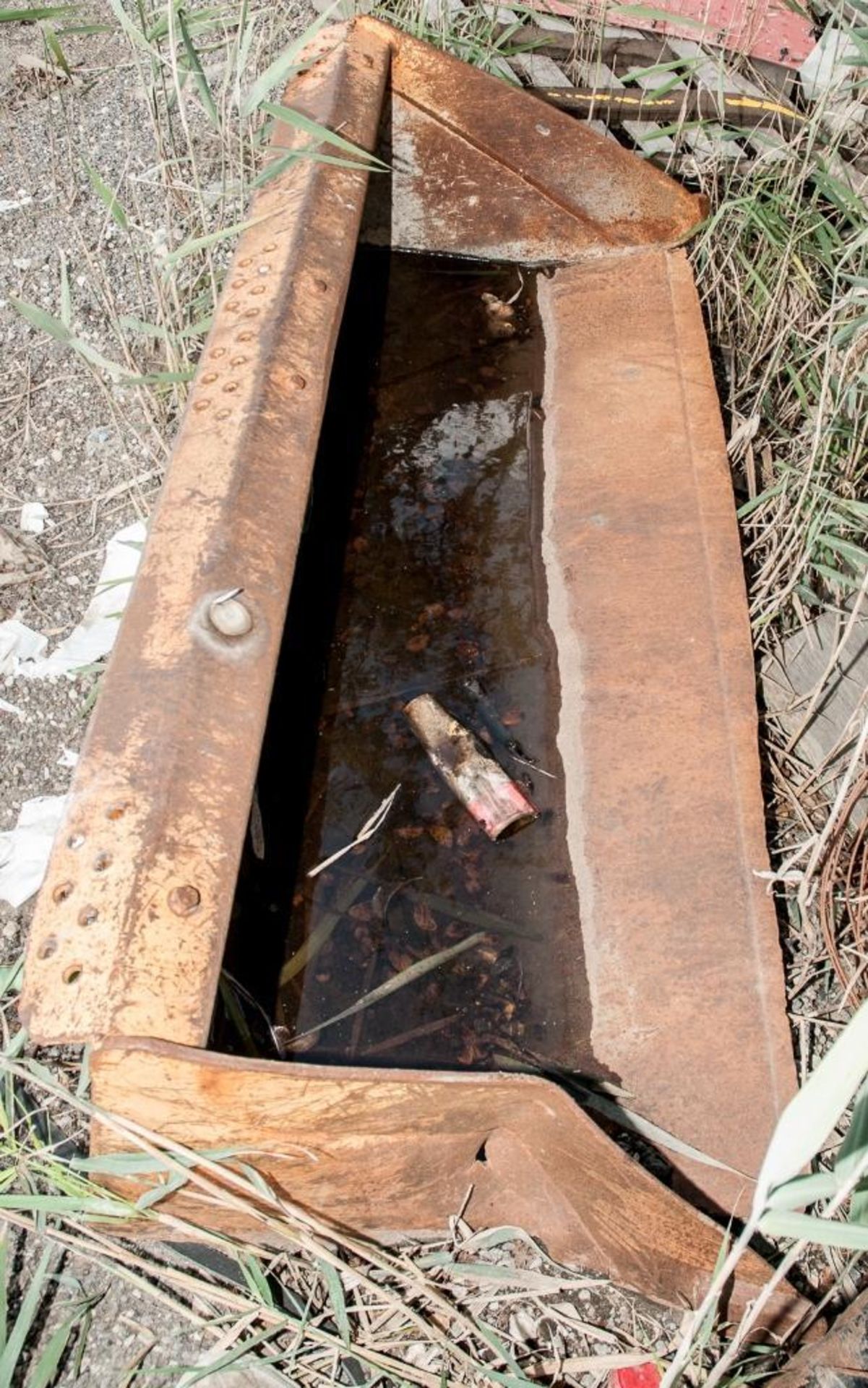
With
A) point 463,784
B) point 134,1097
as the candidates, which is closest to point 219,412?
point 463,784

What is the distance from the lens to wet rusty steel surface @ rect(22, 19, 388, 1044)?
1.46 metres

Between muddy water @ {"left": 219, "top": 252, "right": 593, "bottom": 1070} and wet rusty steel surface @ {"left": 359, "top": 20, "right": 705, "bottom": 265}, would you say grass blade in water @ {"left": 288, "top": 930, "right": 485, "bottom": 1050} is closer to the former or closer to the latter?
muddy water @ {"left": 219, "top": 252, "right": 593, "bottom": 1070}

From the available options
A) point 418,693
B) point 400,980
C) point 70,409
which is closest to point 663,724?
point 418,693

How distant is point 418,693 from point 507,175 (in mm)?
1565

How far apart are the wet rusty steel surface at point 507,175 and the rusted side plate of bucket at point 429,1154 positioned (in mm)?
2462

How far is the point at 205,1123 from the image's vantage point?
1.48 meters

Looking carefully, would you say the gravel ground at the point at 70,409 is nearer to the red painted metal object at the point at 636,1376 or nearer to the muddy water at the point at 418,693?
the muddy water at the point at 418,693

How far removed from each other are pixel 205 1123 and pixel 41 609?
1.68 m

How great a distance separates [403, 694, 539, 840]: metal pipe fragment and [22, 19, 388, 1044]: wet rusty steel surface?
0.62 metres

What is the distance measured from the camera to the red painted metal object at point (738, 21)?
370 cm

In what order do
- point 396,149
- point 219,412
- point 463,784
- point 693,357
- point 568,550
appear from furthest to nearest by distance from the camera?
point 396,149
point 693,357
point 568,550
point 463,784
point 219,412

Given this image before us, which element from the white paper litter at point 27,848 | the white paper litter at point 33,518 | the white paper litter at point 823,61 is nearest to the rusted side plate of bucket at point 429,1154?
the white paper litter at point 27,848

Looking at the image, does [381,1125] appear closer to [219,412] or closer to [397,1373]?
[397,1373]

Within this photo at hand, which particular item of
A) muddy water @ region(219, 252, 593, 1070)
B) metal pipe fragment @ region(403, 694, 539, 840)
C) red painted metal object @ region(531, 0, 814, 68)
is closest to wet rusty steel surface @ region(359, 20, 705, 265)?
muddy water @ region(219, 252, 593, 1070)
